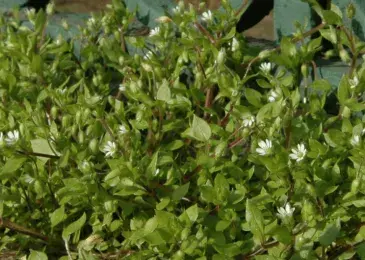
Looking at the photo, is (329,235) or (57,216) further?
(57,216)

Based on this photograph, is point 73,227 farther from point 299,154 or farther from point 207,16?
point 207,16

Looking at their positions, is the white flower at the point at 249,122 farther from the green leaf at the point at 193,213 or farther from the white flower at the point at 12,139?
the white flower at the point at 12,139

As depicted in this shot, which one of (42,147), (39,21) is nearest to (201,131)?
(42,147)

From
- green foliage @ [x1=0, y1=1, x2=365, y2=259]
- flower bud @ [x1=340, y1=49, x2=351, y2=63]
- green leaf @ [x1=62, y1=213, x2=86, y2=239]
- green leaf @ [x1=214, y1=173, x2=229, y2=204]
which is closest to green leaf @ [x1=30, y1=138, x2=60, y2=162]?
green foliage @ [x1=0, y1=1, x2=365, y2=259]

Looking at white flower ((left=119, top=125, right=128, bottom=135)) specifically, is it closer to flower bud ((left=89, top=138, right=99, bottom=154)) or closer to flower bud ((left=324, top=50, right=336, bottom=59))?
flower bud ((left=89, top=138, right=99, bottom=154))

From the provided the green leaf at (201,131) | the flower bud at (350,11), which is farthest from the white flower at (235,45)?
the green leaf at (201,131)

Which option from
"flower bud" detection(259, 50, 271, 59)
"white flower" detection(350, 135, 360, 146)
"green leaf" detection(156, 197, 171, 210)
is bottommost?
"green leaf" detection(156, 197, 171, 210)

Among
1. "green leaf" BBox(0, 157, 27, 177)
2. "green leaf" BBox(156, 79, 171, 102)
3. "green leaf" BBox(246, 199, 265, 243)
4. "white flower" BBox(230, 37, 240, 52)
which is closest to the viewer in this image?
"green leaf" BBox(246, 199, 265, 243)
